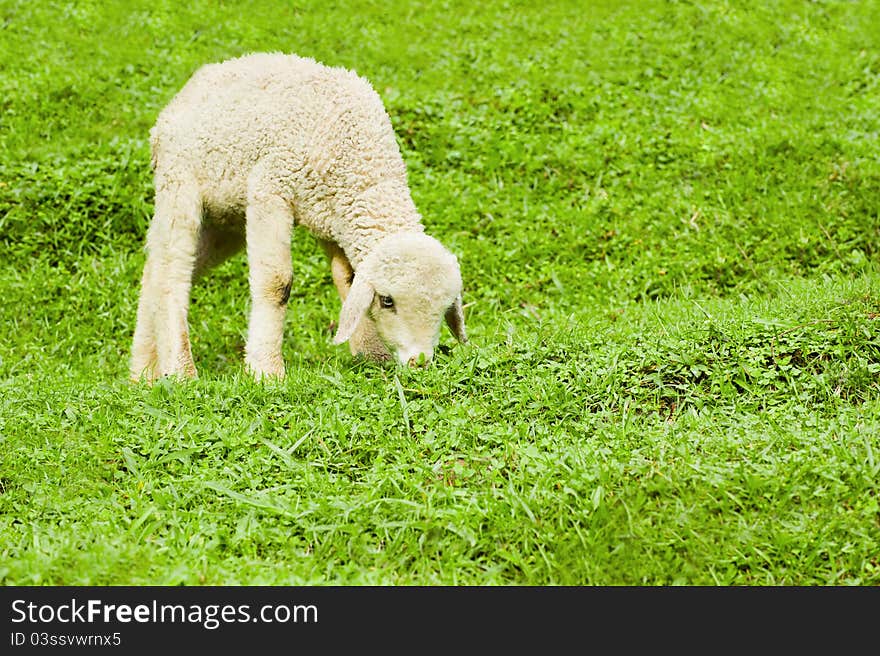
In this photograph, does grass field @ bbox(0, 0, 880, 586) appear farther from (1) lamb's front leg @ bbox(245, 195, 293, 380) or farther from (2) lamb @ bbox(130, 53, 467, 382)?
(2) lamb @ bbox(130, 53, 467, 382)

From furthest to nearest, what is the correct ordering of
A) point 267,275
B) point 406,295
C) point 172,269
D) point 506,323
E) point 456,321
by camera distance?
point 506,323
point 172,269
point 267,275
point 456,321
point 406,295

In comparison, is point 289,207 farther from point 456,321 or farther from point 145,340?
point 145,340

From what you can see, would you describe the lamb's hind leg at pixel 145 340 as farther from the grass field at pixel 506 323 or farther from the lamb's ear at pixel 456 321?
the lamb's ear at pixel 456 321

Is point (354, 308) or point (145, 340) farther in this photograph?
point (145, 340)

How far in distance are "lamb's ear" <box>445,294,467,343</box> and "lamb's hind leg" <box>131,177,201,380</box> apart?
167 centimetres

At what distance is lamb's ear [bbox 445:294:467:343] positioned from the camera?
228 inches

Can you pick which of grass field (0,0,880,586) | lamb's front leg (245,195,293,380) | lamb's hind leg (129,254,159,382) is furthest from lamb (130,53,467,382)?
grass field (0,0,880,586)

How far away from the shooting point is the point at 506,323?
22.2 feet

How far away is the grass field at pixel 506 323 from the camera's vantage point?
4047 millimetres

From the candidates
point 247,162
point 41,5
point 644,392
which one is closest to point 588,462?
point 644,392

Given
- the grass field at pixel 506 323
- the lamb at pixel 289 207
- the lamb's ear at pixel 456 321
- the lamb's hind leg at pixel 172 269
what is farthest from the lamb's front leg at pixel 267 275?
the lamb's ear at pixel 456 321

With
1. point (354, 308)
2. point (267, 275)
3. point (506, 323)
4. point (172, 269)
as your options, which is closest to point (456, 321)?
point (354, 308)

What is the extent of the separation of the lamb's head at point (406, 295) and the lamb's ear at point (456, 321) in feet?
0.55

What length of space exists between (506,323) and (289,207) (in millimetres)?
1685
